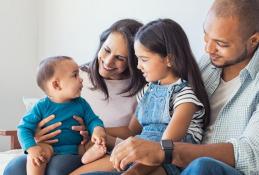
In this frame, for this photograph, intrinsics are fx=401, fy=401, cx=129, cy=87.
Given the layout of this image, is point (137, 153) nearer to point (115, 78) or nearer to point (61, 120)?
point (61, 120)

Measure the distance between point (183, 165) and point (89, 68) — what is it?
32.8 inches

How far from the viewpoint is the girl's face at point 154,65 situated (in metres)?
1.47

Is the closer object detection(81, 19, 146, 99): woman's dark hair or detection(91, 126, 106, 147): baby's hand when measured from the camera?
detection(91, 126, 106, 147): baby's hand

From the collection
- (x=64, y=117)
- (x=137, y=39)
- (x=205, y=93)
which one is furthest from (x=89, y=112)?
(x=205, y=93)

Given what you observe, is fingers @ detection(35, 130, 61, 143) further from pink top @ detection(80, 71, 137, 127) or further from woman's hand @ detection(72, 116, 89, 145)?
pink top @ detection(80, 71, 137, 127)

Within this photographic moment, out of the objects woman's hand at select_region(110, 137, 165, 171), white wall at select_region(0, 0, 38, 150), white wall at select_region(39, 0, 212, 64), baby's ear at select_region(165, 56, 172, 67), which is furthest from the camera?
white wall at select_region(0, 0, 38, 150)

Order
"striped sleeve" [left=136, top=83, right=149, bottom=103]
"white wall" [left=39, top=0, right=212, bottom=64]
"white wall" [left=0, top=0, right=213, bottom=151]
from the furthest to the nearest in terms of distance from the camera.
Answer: "white wall" [left=0, top=0, right=213, bottom=151] < "white wall" [left=39, top=0, right=212, bottom=64] < "striped sleeve" [left=136, top=83, right=149, bottom=103]

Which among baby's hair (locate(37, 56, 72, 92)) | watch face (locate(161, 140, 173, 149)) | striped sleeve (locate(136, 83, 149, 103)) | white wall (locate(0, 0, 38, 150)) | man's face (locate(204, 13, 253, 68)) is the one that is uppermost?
man's face (locate(204, 13, 253, 68))

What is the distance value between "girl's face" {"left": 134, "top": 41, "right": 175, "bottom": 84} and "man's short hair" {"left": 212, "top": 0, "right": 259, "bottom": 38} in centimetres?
26

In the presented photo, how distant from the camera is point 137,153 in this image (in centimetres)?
114

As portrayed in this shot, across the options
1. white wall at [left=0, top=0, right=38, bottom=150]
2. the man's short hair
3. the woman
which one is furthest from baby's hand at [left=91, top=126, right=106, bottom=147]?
white wall at [left=0, top=0, right=38, bottom=150]

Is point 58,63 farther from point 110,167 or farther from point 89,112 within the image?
point 110,167

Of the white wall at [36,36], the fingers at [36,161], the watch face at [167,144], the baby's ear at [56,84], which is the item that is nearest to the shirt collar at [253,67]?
the watch face at [167,144]

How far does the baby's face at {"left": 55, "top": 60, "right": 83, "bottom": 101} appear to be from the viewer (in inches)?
59.0
